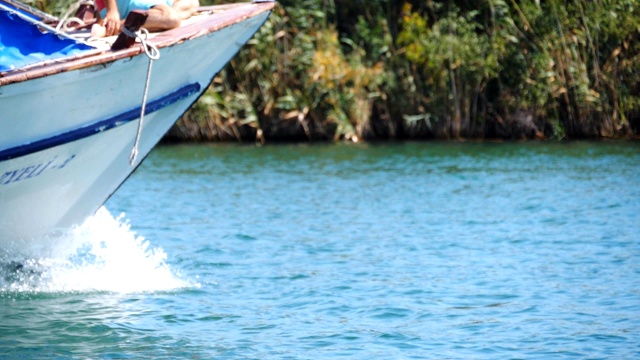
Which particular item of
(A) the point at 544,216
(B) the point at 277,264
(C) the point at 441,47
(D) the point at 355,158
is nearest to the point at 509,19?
(C) the point at 441,47

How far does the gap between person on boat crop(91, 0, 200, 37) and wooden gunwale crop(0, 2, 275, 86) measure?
95mm

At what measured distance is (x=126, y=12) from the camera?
372 inches

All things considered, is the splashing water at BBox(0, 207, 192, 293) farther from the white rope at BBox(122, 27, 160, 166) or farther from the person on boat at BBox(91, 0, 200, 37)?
the person on boat at BBox(91, 0, 200, 37)

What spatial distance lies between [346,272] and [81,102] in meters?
3.13

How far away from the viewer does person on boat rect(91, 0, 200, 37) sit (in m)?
9.19

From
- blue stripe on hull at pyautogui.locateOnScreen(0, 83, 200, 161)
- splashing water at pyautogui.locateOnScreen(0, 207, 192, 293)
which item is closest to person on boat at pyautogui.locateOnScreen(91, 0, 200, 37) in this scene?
blue stripe on hull at pyautogui.locateOnScreen(0, 83, 200, 161)

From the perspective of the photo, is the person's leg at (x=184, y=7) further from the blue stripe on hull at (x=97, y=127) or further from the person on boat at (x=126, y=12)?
the blue stripe on hull at (x=97, y=127)

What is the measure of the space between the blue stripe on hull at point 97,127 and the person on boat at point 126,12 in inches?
21.4

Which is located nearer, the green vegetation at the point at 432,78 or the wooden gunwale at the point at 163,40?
the wooden gunwale at the point at 163,40

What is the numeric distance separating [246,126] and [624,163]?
810 centimetres

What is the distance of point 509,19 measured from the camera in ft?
72.9

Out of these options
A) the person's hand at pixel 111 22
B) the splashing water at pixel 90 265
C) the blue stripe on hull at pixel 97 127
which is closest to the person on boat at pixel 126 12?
the person's hand at pixel 111 22

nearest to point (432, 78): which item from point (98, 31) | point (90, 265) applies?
point (90, 265)

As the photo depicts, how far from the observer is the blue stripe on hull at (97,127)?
820 centimetres
